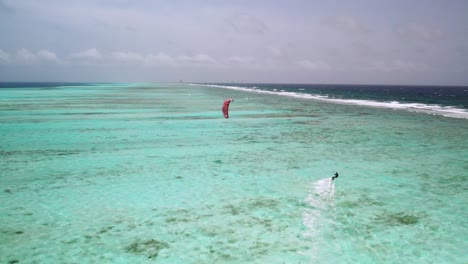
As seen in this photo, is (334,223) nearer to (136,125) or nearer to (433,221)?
(433,221)

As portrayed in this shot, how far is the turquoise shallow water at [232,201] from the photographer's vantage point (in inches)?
263

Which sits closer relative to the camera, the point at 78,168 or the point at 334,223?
the point at 334,223

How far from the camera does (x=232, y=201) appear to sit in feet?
30.6

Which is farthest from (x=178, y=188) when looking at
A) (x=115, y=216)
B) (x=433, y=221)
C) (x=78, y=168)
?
(x=433, y=221)

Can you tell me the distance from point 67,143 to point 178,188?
33.4 feet

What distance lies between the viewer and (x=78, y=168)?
1260 cm

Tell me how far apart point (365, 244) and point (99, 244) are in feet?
18.4

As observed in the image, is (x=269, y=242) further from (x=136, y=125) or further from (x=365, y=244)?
(x=136, y=125)

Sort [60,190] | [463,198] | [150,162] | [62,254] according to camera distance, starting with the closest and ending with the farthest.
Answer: [62,254], [463,198], [60,190], [150,162]

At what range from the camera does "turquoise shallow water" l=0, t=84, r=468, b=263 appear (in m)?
6.67

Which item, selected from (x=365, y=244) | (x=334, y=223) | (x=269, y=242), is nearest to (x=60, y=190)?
(x=269, y=242)

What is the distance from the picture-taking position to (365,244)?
→ 22.5ft

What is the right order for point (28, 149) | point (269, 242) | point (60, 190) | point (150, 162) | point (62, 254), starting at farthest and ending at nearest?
point (28, 149)
point (150, 162)
point (60, 190)
point (269, 242)
point (62, 254)

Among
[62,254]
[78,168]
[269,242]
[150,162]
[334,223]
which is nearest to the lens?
[62,254]
